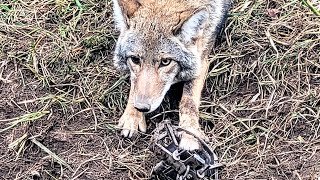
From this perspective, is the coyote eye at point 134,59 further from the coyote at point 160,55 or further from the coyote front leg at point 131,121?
the coyote front leg at point 131,121

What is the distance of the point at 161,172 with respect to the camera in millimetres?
4480

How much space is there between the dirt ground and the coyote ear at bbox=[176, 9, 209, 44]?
56 cm

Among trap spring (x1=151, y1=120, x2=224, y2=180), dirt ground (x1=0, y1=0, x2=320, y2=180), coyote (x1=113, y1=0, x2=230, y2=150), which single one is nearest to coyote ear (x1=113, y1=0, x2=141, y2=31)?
coyote (x1=113, y1=0, x2=230, y2=150)

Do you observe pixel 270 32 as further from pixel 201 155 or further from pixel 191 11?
pixel 201 155

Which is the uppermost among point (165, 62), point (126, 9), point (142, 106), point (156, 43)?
point (126, 9)

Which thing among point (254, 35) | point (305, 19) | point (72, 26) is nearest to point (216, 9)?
point (254, 35)

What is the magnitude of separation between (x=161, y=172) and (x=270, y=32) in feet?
6.07

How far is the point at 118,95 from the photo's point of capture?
526 centimetres

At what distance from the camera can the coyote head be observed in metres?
4.71

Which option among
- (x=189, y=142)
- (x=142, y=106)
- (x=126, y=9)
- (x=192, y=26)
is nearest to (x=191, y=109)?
(x=189, y=142)

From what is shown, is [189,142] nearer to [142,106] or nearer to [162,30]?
[142,106]

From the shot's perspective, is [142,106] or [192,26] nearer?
[142,106]

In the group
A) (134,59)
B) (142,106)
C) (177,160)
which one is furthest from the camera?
(134,59)

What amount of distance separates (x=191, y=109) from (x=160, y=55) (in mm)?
525
